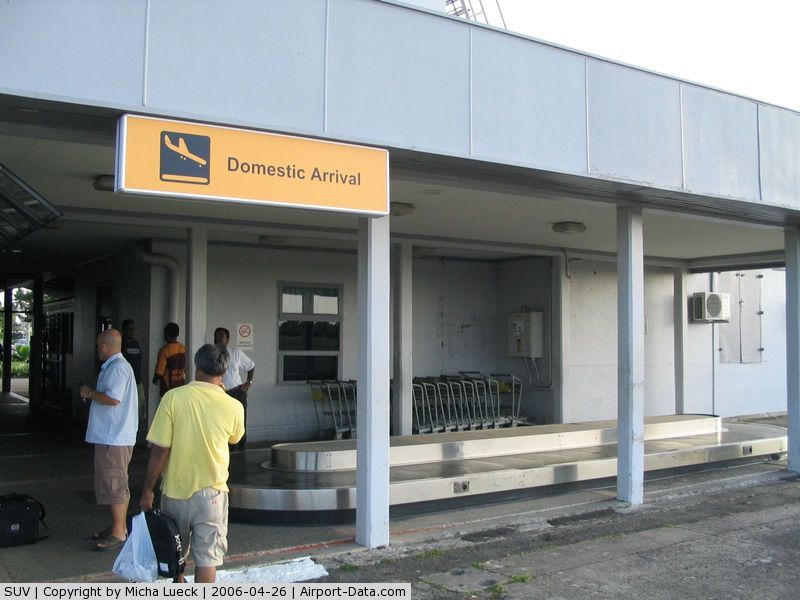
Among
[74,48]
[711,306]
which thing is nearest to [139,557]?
[74,48]

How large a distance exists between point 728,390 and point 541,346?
574cm

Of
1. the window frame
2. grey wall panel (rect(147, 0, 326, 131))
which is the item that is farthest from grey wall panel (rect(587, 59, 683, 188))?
the window frame

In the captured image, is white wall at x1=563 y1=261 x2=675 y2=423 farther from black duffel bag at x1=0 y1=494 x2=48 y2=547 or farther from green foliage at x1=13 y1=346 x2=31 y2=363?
green foliage at x1=13 y1=346 x2=31 y2=363

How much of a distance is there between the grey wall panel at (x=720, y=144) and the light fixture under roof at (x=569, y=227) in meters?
2.43

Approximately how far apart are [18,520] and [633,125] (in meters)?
6.82

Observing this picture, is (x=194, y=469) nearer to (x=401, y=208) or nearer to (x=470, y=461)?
(x=470, y=461)

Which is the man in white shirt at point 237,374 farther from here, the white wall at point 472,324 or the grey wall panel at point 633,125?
the grey wall panel at point 633,125

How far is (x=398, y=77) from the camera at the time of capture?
20.3ft

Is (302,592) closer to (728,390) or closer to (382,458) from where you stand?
(382,458)

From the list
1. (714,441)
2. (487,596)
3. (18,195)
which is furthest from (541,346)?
(18,195)

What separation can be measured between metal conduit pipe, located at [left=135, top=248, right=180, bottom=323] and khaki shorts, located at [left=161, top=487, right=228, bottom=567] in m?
7.13

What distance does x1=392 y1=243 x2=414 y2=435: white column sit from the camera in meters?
11.8

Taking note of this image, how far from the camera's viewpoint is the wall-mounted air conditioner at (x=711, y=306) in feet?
51.9

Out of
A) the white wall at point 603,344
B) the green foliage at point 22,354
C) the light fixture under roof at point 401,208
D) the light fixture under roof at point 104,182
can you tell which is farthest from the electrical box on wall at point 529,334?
the green foliage at point 22,354
